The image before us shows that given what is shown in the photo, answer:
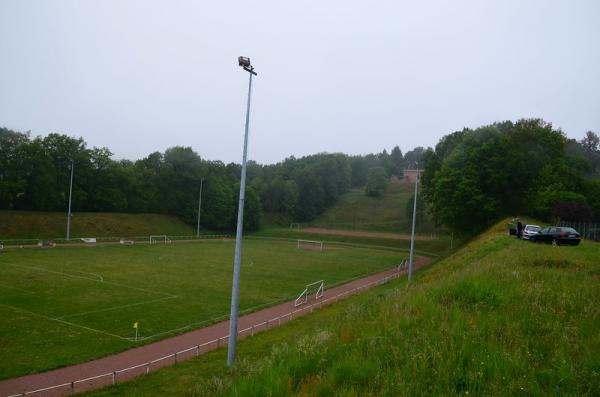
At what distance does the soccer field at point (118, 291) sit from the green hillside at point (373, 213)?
146 ft

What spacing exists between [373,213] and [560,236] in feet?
313

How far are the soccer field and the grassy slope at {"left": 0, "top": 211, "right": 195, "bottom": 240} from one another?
1199cm

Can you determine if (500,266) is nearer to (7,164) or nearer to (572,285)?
(572,285)

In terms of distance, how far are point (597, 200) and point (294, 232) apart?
60.6 meters

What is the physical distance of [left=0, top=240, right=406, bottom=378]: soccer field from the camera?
2147cm

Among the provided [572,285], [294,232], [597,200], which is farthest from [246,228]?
[572,285]

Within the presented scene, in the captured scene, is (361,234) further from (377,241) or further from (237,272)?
(237,272)

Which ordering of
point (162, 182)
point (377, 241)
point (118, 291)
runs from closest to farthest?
1. point (118, 291)
2. point (377, 241)
3. point (162, 182)

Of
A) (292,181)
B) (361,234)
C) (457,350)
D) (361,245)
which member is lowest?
(361,245)

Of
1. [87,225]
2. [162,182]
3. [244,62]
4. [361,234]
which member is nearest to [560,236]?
[244,62]

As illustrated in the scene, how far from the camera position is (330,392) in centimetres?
688

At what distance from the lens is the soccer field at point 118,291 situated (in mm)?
21469

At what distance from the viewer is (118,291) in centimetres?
3344

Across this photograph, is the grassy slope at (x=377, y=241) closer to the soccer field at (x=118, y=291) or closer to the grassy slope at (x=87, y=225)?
the soccer field at (x=118, y=291)
